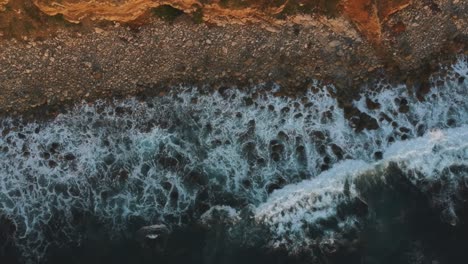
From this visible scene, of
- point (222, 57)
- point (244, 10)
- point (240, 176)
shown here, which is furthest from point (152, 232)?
point (244, 10)

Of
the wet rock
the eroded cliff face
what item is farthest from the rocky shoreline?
the wet rock

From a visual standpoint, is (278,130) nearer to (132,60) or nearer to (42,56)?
(132,60)

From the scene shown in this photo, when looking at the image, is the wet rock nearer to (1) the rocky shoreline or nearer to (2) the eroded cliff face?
(1) the rocky shoreline

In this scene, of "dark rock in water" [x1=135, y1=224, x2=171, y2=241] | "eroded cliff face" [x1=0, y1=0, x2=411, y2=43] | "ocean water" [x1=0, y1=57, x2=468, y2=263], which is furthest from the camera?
"dark rock in water" [x1=135, y1=224, x2=171, y2=241]

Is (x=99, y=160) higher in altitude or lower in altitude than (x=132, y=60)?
lower

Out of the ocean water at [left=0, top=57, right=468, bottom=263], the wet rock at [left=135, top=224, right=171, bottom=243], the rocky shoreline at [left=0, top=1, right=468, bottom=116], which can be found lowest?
the wet rock at [left=135, top=224, right=171, bottom=243]

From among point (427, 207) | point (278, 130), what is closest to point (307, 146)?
point (278, 130)

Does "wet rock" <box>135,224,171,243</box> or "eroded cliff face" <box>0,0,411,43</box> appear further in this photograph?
"wet rock" <box>135,224,171,243</box>
